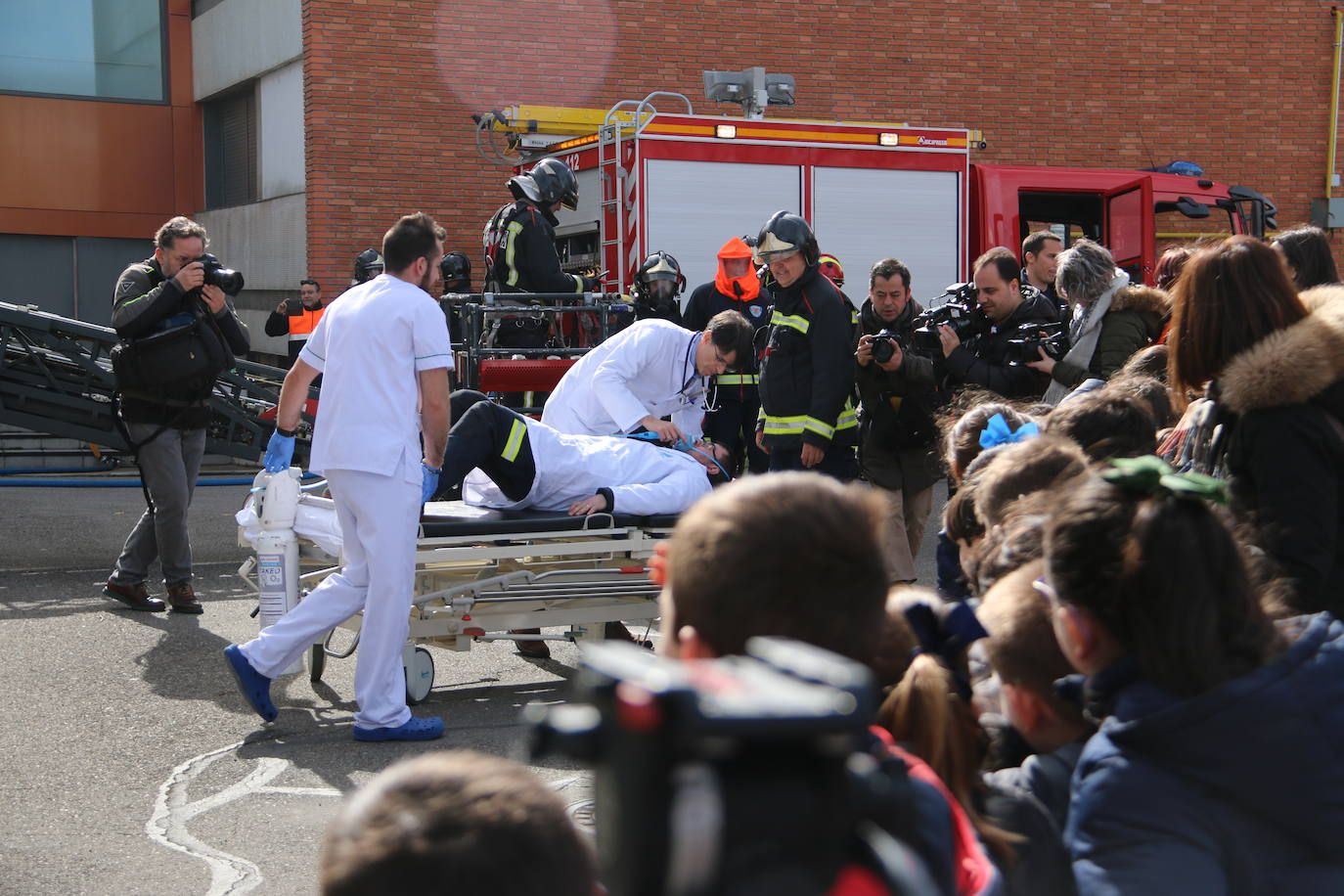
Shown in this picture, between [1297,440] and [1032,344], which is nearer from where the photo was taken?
[1297,440]

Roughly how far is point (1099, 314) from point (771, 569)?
5021 millimetres

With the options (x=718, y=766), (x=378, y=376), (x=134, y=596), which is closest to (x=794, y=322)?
(x=378, y=376)

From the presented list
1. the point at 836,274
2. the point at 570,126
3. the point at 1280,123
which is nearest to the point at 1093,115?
the point at 1280,123

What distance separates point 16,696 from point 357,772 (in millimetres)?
1833

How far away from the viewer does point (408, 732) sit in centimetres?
507

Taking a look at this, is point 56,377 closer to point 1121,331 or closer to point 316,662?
point 316,662

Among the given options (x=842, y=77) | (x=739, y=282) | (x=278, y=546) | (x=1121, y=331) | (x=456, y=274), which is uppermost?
(x=842, y=77)

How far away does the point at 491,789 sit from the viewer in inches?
43.0

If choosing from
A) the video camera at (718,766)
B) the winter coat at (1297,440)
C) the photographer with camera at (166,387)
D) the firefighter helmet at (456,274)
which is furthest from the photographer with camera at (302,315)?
the video camera at (718,766)

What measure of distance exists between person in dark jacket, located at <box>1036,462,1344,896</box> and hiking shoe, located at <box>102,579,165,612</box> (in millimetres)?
6293

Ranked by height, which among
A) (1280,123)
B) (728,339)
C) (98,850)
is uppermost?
Result: (1280,123)

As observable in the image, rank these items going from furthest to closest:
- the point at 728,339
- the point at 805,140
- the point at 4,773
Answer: the point at 805,140, the point at 728,339, the point at 4,773

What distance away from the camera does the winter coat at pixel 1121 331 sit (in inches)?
231

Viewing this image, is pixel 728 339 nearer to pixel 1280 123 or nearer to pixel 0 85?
pixel 0 85
